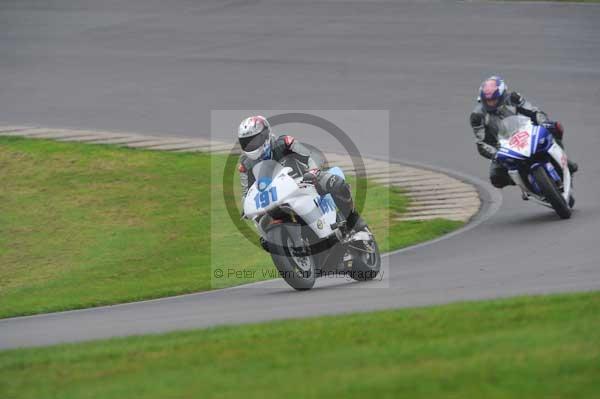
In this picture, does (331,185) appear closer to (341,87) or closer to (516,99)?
(516,99)

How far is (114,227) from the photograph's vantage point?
15820 millimetres

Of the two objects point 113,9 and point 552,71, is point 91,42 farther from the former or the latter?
point 552,71

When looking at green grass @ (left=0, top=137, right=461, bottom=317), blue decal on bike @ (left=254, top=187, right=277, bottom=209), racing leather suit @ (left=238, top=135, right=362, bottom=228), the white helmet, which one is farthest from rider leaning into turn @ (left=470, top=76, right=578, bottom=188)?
blue decal on bike @ (left=254, top=187, right=277, bottom=209)

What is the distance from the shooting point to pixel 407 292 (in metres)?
10.8

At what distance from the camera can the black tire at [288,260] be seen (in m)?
11.1

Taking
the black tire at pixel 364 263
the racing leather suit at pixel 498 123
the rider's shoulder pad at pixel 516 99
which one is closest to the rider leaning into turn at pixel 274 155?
the black tire at pixel 364 263

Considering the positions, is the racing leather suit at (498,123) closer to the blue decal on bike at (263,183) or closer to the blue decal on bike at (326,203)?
the blue decal on bike at (326,203)

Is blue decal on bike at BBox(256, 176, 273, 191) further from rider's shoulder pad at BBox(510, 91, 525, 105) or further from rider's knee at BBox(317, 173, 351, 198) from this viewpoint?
rider's shoulder pad at BBox(510, 91, 525, 105)

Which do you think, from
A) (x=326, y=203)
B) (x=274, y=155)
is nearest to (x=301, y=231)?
(x=326, y=203)

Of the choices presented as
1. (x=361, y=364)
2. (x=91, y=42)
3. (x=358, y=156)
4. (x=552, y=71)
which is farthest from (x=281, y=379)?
(x=91, y=42)

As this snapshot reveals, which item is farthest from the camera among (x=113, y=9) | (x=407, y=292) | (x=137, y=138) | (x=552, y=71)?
(x=113, y=9)

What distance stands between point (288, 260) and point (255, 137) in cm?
125

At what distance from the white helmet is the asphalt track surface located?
144 centimetres

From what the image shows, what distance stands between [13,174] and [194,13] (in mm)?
11275
